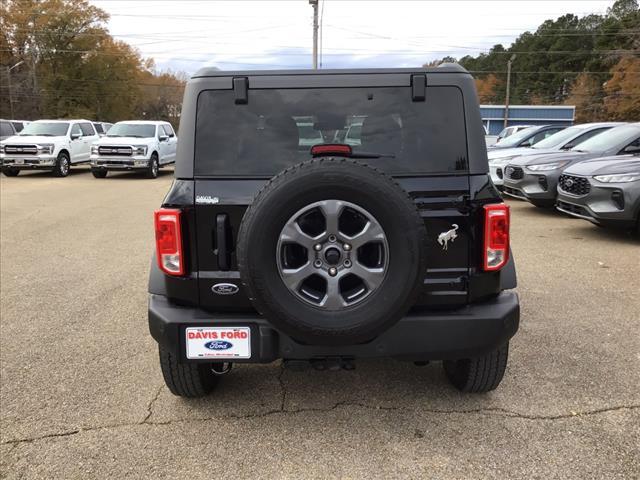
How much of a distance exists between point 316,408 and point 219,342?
862mm

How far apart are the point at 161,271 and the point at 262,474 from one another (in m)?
1.16

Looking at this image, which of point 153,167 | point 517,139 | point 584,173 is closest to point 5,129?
point 153,167

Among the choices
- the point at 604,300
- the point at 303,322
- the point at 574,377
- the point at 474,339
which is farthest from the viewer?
the point at 604,300

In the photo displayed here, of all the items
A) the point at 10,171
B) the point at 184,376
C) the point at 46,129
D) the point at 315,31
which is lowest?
the point at 184,376

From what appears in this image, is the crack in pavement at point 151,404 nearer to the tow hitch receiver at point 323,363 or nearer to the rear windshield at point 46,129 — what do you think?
the tow hitch receiver at point 323,363

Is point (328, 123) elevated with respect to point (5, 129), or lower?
lower

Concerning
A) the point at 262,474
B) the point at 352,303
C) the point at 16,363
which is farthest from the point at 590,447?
the point at 16,363

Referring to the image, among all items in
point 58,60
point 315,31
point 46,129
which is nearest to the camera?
point 46,129

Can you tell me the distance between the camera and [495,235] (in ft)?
9.14

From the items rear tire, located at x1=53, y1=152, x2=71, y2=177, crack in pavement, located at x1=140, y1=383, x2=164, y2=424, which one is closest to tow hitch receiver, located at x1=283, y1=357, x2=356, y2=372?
crack in pavement, located at x1=140, y1=383, x2=164, y2=424

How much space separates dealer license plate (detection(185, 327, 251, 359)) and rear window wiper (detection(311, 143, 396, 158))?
96cm

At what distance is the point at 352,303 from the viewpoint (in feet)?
8.27

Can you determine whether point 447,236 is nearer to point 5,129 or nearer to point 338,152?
point 338,152

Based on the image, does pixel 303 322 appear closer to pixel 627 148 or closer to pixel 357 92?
pixel 357 92
